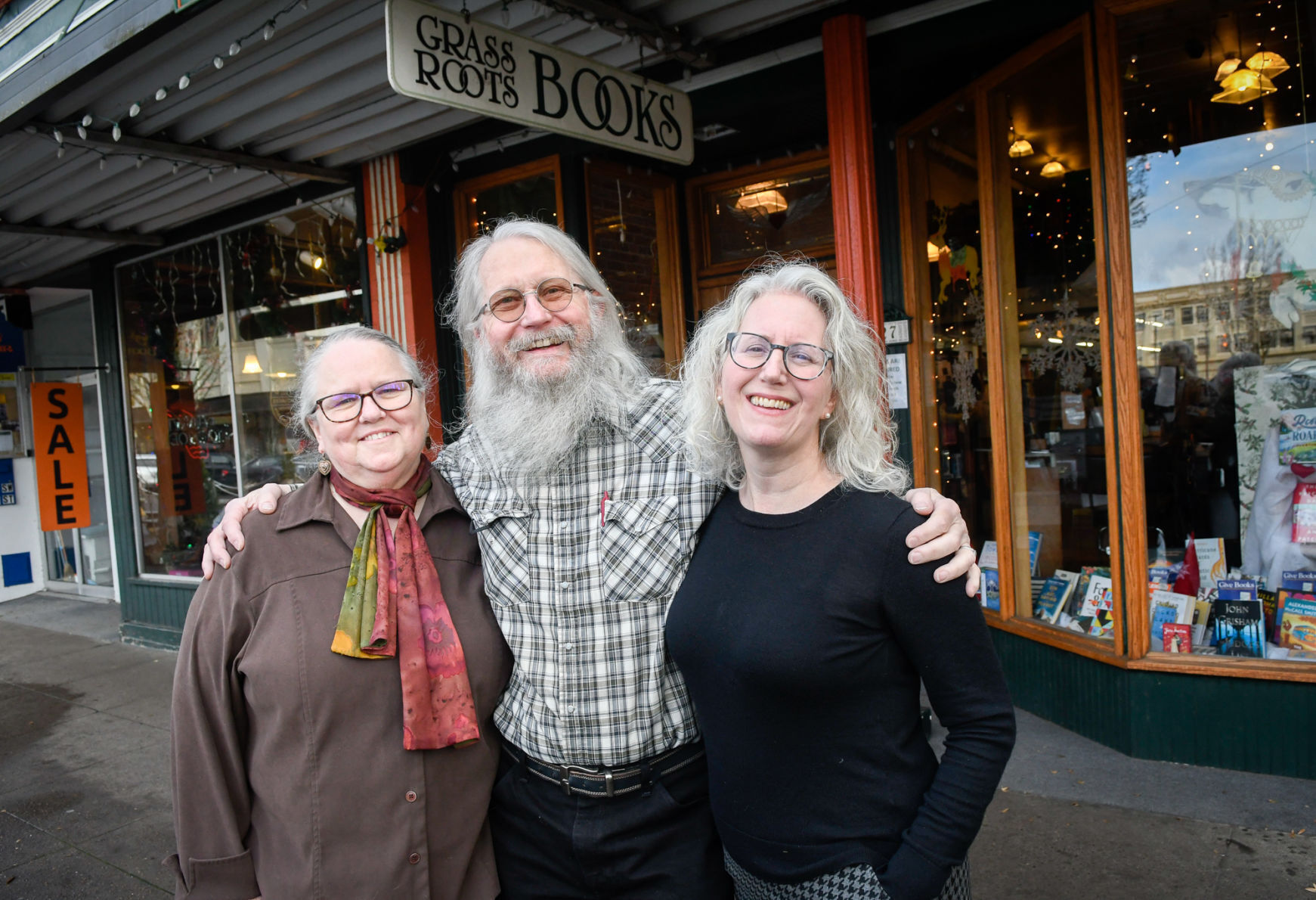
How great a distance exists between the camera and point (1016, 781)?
3.83 meters

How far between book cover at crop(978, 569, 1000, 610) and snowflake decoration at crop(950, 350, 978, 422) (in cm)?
87

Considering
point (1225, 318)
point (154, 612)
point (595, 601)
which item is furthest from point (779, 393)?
point (154, 612)

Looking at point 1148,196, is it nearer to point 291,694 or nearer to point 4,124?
point 291,694

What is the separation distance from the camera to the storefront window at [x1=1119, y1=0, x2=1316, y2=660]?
12.8ft

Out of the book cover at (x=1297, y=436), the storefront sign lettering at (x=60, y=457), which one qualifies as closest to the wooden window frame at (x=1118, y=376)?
the book cover at (x=1297, y=436)

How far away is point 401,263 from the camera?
552cm

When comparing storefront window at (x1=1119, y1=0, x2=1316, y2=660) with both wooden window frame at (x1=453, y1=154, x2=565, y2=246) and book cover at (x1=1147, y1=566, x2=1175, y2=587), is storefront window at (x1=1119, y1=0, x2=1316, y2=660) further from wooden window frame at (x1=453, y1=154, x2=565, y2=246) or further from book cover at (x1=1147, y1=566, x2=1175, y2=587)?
wooden window frame at (x1=453, y1=154, x2=565, y2=246)

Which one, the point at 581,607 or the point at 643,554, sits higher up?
the point at 643,554

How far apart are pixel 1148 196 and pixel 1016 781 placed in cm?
275

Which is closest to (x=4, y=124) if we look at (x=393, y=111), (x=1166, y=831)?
(x=393, y=111)

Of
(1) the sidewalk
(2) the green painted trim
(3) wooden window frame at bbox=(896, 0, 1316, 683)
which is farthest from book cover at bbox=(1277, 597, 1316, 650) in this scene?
(2) the green painted trim

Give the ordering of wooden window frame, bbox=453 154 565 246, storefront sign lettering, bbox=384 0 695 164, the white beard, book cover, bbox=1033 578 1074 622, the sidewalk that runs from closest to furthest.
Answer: the white beard
the sidewalk
storefront sign lettering, bbox=384 0 695 164
book cover, bbox=1033 578 1074 622
wooden window frame, bbox=453 154 565 246

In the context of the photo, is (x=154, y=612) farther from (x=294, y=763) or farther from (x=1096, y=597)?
(x=1096, y=597)

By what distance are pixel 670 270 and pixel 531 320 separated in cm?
383
